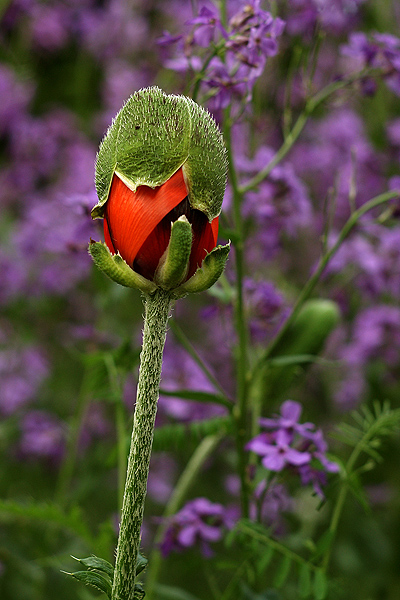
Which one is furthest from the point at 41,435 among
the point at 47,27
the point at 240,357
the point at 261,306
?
the point at 47,27

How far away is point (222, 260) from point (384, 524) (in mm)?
1443

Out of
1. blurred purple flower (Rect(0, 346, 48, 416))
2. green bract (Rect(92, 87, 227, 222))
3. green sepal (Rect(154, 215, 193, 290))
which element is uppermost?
blurred purple flower (Rect(0, 346, 48, 416))

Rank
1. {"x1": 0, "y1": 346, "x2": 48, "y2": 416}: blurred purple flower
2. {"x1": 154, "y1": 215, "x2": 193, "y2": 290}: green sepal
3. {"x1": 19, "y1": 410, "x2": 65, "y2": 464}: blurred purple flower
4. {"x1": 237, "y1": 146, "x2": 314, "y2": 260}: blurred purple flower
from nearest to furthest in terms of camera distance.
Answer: {"x1": 154, "y1": 215, "x2": 193, "y2": 290}: green sepal, {"x1": 237, "y1": 146, "x2": 314, "y2": 260}: blurred purple flower, {"x1": 19, "y1": 410, "x2": 65, "y2": 464}: blurred purple flower, {"x1": 0, "y1": 346, "x2": 48, "y2": 416}: blurred purple flower

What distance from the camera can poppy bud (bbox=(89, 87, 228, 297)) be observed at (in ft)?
1.48

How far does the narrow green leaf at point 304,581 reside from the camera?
72 centimetres

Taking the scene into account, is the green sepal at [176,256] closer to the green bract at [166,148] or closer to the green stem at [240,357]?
the green bract at [166,148]

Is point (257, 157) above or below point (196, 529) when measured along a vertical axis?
above

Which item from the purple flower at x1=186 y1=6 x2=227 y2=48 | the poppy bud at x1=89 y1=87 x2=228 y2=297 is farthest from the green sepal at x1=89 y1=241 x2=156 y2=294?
the purple flower at x1=186 y1=6 x2=227 y2=48

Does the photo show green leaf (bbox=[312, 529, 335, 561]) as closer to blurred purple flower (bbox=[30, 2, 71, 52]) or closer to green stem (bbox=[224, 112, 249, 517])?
green stem (bbox=[224, 112, 249, 517])

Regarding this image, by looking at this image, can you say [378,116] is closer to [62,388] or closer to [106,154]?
[62,388]

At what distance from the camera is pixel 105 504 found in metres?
1.86

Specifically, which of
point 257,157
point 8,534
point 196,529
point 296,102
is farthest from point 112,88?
point 196,529

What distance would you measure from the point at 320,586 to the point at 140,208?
48 cm

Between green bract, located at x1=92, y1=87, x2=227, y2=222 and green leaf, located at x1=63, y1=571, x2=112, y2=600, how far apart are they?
10.8 inches
